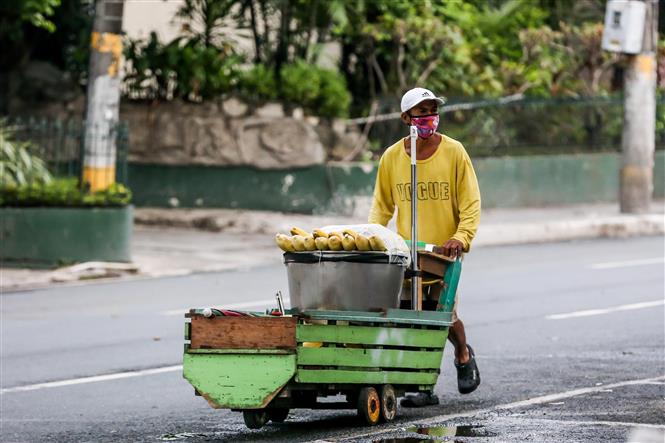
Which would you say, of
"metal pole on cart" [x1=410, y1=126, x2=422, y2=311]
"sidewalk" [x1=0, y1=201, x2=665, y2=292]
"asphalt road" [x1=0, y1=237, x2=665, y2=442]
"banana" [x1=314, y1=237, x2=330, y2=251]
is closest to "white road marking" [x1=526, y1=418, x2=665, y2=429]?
"asphalt road" [x1=0, y1=237, x2=665, y2=442]

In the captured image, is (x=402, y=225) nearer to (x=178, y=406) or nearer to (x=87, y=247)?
(x=178, y=406)

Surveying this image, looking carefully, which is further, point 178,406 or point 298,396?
point 178,406

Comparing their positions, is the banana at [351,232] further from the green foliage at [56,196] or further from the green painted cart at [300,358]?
the green foliage at [56,196]

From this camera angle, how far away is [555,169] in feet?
81.9

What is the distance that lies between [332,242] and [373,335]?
54 centimetres

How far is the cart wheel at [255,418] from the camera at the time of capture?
8398 millimetres

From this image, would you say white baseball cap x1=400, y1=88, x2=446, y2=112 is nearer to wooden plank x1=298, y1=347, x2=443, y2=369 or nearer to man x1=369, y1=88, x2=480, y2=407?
man x1=369, y1=88, x2=480, y2=407

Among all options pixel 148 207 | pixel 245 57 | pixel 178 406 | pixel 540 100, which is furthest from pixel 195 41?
pixel 178 406

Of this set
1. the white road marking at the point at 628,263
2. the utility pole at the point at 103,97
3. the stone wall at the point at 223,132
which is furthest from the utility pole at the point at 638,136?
the utility pole at the point at 103,97

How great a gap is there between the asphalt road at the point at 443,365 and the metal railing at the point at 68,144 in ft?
6.36

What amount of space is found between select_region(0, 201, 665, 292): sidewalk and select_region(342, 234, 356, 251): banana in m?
9.17

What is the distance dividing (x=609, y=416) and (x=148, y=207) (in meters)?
14.5

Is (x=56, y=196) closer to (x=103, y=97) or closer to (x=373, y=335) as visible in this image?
(x=103, y=97)

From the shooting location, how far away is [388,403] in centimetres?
853
